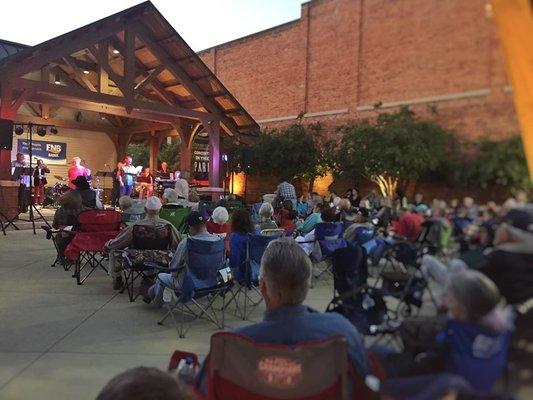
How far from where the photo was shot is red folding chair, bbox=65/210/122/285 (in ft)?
18.7

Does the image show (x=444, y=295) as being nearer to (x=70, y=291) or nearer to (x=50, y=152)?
(x=70, y=291)

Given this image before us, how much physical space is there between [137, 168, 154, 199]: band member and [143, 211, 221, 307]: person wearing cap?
34.7 ft

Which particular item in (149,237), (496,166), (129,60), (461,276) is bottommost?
(149,237)

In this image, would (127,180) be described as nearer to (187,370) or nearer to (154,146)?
(154,146)

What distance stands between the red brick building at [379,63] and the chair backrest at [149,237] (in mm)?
3827

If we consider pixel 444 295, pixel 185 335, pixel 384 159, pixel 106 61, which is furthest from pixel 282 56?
pixel 106 61

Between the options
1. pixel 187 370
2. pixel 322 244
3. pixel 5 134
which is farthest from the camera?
pixel 5 134

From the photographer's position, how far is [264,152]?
2262mm

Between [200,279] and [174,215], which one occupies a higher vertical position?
[174,215]

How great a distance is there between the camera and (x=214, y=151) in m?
14.4

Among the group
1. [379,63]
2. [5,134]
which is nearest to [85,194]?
[5,134]

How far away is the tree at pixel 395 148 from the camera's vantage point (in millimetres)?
1096

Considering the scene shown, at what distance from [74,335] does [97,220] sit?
218 centimetres

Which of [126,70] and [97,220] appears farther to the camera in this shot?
[126,70]
